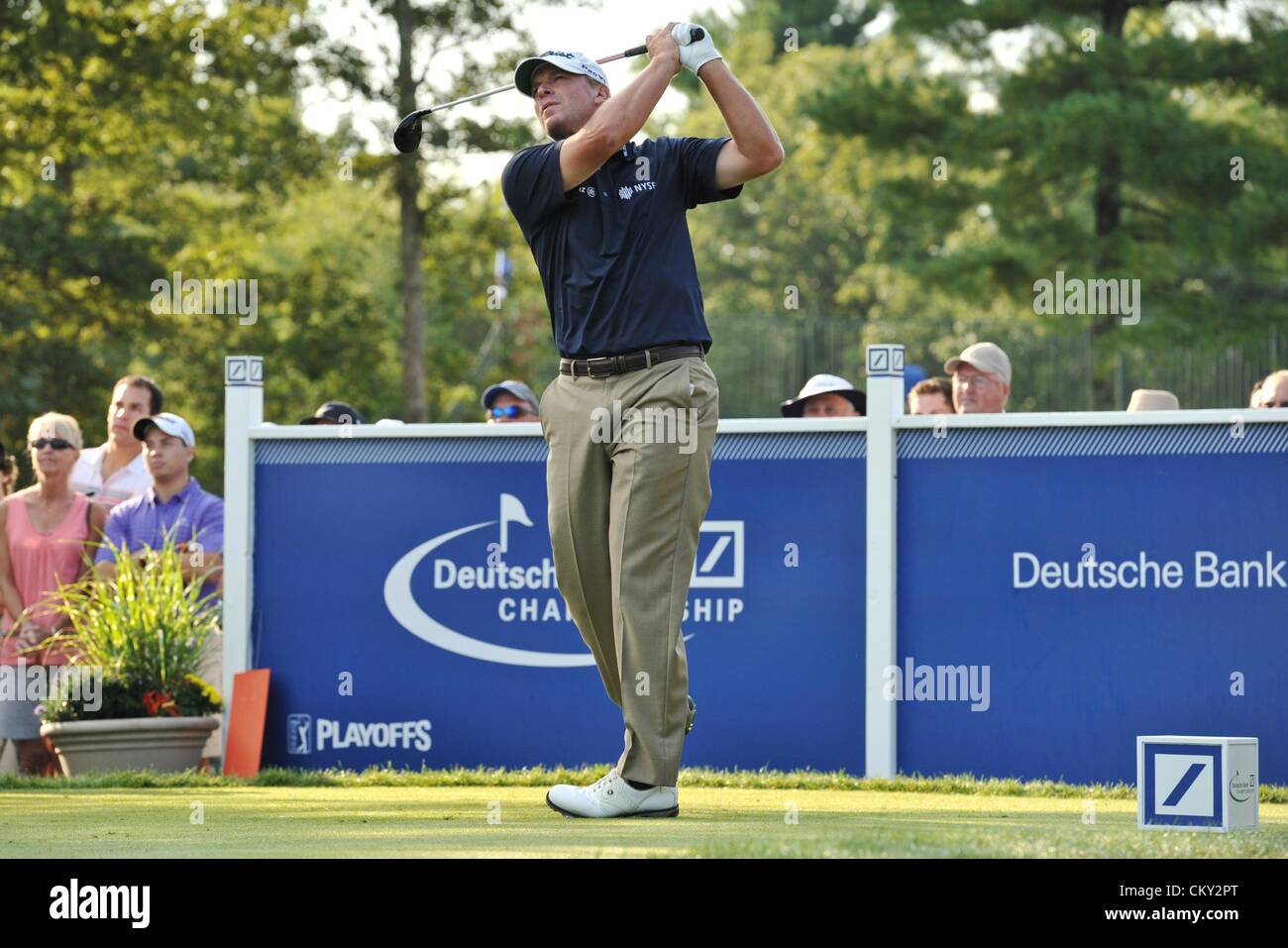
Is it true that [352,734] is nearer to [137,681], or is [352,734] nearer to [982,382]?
[137,681]

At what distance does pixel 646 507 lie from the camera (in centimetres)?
579

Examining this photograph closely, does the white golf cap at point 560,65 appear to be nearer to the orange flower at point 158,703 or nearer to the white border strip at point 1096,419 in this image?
the white border strip at point 1096,419

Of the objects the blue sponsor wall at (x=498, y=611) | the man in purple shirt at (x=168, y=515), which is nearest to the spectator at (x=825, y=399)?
the blue sponsor wall at (x=498, y=611)

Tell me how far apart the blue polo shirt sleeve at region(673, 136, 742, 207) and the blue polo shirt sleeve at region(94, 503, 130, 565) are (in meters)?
4.71

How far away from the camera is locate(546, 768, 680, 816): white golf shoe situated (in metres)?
5.77

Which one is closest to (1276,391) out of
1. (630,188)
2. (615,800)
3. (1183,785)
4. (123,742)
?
(1183,785)

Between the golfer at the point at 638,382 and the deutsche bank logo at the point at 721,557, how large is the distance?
2789 millimetres

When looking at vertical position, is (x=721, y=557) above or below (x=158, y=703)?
above

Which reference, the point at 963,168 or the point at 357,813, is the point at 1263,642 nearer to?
the point at 357,813

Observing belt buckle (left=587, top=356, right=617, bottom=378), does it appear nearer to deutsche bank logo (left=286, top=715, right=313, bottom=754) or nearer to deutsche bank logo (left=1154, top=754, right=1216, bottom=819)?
deutsche bank logo (left=1154, top=754, right=1216, bottom=819)

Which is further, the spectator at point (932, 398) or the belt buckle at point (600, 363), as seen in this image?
the spectator at point (932, 398)

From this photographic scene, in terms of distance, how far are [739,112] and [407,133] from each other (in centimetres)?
158

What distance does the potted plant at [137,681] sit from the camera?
29.1 feet
